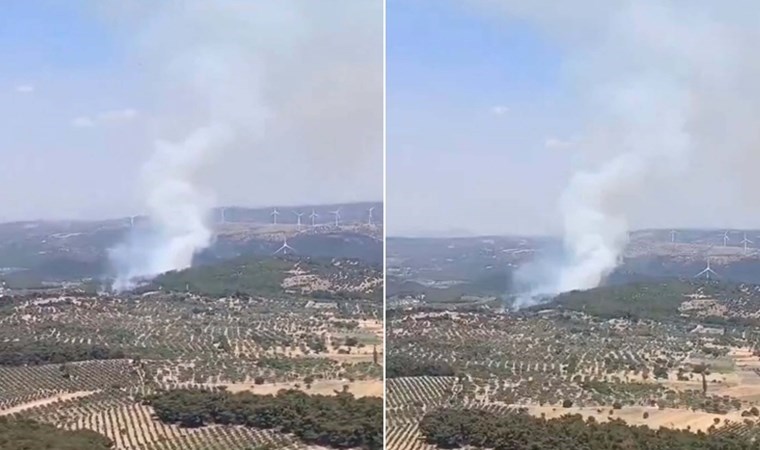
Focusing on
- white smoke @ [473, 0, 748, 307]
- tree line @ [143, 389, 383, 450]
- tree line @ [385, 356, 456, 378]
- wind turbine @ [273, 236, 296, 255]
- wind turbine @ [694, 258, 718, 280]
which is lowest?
tree line @ [143, 389, 383, 450]

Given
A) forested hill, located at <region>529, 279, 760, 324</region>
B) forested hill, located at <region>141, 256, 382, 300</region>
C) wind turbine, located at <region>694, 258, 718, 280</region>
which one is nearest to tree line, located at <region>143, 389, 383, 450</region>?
forested hill, located at <region>141, 256, 382, 300</region>

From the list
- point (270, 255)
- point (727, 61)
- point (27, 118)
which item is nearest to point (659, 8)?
point (727, 61)

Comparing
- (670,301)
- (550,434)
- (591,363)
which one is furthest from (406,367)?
(670,301)

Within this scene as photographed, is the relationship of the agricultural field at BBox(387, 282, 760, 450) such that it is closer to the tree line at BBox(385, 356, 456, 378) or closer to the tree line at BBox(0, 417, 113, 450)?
the tree line at BBox(385, 356, 456, 378)

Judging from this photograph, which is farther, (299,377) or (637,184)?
(299,377)

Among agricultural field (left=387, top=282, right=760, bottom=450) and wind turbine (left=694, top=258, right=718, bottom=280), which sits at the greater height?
wind turbine (left=694, top=258, right=718, bottom=280)

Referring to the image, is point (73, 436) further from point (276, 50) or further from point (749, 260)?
point (749, 260)

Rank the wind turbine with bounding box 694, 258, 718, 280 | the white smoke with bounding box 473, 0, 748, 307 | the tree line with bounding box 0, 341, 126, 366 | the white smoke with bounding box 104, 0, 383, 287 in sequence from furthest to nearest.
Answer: the tree line with bounding box 0, 341, 126, 366
the white smoke with bounding box 104, 0, 383, 287
the wind turbine with bounding box 694, 258, 718, 280
the white smoke with bounding box 473, 0, 748, 307

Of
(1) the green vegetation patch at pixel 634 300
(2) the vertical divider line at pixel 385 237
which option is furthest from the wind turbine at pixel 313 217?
(1) the green vegetation patch at pixel 634 300

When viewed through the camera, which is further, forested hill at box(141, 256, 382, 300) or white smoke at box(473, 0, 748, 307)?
forested hill at box(141, 256, 382, 300)
